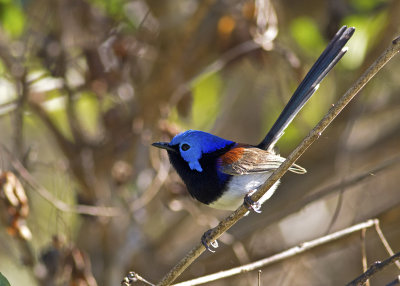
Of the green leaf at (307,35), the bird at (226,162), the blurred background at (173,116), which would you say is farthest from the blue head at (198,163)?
the green leaf at (307,35)

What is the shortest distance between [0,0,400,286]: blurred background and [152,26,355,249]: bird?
58cm

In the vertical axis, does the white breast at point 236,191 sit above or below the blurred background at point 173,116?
below

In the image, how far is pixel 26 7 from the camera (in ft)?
14.8

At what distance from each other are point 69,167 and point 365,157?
256 cm

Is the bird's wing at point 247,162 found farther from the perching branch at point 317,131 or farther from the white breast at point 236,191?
the perching branch at point 317,131

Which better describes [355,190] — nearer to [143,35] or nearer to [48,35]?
[143,35]

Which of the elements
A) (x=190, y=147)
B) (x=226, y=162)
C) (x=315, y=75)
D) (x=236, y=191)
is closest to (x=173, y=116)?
(x=190, y=147)

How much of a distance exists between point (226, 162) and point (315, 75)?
28.0 inches

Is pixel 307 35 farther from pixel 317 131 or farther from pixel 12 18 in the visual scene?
pixel 317 131

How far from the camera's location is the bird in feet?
10.8

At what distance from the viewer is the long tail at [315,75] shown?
122 inches

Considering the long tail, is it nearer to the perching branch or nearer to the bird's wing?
the bird's wing

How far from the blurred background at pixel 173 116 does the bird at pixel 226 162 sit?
579 millimetres

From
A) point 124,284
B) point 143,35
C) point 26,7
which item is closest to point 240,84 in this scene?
point 143,35
